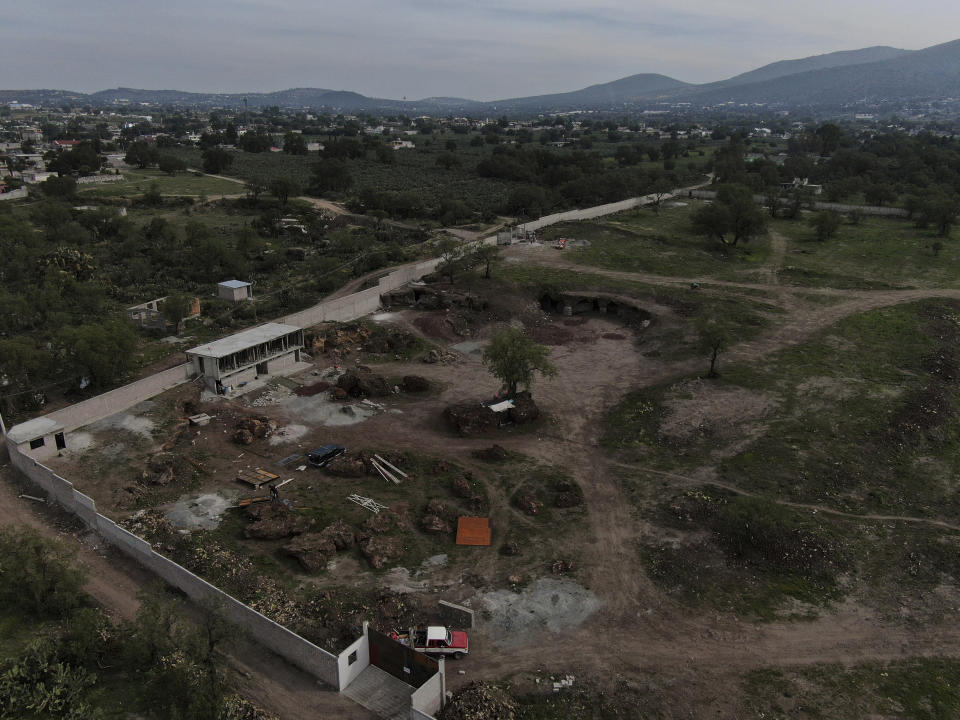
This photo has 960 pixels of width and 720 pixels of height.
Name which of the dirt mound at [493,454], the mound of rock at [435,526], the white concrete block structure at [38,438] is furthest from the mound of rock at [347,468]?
the white concrete block structure at [38,438]

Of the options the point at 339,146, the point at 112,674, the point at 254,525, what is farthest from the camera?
the point at 339,146

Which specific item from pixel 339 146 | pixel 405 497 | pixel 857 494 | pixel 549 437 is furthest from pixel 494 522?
pixel 339 146

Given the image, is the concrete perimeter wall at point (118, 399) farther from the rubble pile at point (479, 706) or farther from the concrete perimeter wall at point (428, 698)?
the rubble pile at point (479, 706)

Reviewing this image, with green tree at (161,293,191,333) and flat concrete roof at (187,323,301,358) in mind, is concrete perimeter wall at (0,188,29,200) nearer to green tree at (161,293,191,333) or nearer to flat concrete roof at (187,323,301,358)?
green tree at (161,293,191,333)

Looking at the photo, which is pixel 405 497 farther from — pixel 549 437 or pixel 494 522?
pixel 549 437

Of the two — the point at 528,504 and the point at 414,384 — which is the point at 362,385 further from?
the point at 528,504

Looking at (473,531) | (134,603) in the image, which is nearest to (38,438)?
(134,603)

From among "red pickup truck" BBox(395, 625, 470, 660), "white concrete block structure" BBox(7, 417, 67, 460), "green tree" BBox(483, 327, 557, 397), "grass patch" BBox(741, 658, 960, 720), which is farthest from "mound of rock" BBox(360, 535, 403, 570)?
"white concrete block structure" BBox(7, 417, 67, 460)
